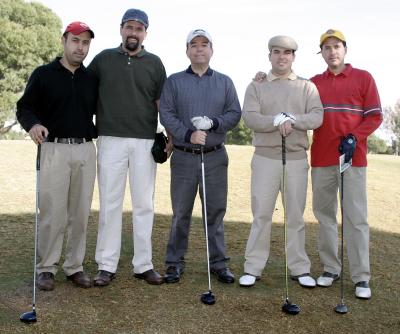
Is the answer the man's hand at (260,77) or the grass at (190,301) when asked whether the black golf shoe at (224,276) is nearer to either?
the grass at (190,301)

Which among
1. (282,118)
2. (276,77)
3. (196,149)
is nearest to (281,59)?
(276,77)

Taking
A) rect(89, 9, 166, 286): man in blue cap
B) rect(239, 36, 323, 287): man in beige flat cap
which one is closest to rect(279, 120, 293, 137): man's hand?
rect(239, 36, 323, 287): man in beige flat cap

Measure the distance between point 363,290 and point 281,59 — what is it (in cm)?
254

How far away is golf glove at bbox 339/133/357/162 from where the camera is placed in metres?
5.45

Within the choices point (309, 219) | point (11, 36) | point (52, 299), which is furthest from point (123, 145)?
point (11, 36)

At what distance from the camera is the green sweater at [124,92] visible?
572 centimetres

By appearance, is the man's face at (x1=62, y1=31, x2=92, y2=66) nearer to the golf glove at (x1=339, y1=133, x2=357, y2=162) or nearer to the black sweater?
the black sweater

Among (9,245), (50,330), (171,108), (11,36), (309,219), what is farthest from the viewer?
(11,36)

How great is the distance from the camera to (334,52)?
5.80 m

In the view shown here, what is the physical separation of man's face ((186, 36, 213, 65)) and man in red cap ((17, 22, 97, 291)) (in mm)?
1032

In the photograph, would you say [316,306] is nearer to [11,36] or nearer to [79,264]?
[79,264]

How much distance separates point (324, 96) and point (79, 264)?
123 inches

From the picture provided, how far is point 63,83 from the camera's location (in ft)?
18.0

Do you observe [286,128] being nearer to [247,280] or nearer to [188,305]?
[247,280]
